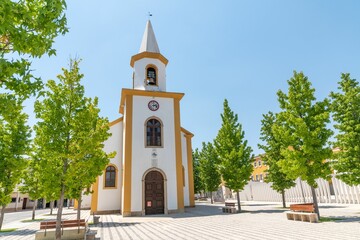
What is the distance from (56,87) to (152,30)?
17.6 metres

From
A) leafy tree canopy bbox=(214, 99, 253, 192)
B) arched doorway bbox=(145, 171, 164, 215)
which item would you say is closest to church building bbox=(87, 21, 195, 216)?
arched doorway bbox=(145, 171, 164, 215)

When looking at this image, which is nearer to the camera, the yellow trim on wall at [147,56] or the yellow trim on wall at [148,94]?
the yellow trim on wall at [148,94]

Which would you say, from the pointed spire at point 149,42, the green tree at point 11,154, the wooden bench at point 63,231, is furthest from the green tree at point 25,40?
the pointed spire at point 149,42

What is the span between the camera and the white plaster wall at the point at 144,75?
73.9 feet

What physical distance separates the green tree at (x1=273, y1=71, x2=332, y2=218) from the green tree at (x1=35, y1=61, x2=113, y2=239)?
11076 mm

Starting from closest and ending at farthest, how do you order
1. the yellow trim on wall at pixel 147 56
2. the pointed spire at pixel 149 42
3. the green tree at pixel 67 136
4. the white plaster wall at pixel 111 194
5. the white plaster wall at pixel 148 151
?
the green tree at pixel 67 136 → the white plaster wall at pixel 148 151 → the white plaster wall at pixel 111 194 → the yellow trim on wall at pixel 147 56 → the pointed spire at pixel 149 42

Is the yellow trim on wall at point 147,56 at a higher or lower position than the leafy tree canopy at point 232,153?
higher

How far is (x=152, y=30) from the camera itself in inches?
1026

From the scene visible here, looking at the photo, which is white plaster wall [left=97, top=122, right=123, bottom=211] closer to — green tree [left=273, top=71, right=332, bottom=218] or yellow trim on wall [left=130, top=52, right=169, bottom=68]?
yellow trim on wall [left=130, top=52, right=169, bottom=68]

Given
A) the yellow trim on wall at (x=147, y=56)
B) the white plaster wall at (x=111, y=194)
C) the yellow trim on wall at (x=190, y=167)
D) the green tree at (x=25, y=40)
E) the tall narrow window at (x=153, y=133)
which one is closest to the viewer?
the green tree at (x=25, y=40)

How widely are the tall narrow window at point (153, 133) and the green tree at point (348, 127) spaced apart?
13.6 meters

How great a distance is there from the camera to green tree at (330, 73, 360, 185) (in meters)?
13.1

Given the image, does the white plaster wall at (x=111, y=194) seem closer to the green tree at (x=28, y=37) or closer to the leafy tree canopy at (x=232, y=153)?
the leafy tree canopy at (x=232, y=153)

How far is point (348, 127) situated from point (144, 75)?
55.4ft
